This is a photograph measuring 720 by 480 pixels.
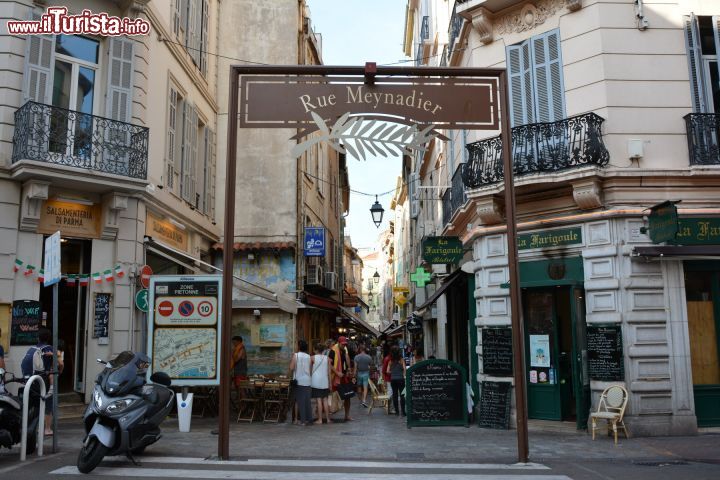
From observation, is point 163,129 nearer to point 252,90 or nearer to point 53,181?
point 53,181

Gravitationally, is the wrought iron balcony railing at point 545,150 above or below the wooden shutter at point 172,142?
below

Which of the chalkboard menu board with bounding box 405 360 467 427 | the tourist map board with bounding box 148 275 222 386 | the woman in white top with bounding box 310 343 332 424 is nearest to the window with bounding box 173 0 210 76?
the tourist map board with bounding box 148 275 222 386

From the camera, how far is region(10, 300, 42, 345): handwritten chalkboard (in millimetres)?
11789

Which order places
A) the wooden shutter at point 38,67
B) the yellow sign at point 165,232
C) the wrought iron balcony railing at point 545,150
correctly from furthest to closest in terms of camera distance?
the yellow sign at point 165,232, the wooden shutter at point 38,67, the wrought iron balcony railing at point 545,150

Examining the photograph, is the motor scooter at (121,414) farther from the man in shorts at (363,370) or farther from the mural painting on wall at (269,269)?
the mural painting on wall at (269,269)

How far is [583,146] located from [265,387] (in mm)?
7706

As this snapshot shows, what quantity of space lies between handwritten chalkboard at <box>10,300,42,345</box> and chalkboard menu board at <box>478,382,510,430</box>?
8512 millimetres

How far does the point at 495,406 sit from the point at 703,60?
24.8 feet

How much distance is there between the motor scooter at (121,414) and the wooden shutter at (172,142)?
8166 millimetres

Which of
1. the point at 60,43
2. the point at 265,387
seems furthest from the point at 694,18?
the point at 60,43

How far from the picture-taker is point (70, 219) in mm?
12992

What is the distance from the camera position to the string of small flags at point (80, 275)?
12.1m

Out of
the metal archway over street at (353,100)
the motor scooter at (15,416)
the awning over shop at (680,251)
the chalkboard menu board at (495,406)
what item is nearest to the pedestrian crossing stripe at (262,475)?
the motor scooter at (15,416)

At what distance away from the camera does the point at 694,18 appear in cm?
1213
